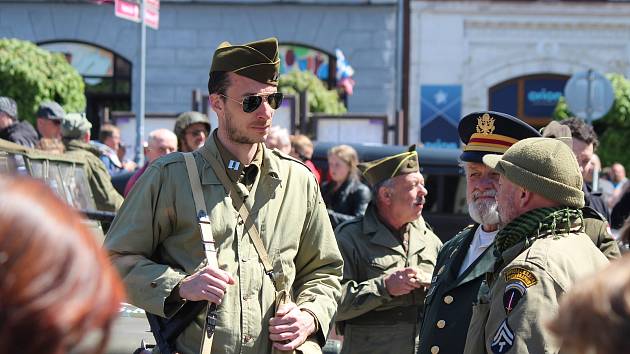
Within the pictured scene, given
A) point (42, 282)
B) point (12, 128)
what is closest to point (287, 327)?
point (42, 282)

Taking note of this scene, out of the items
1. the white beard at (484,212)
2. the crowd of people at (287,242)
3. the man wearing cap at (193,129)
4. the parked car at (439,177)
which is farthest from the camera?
the parked car at (439,177)

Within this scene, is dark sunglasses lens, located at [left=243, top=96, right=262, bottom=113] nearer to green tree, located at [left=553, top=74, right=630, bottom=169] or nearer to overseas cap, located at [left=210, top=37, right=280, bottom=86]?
overseas cap, located at [left=210, top=37, right=280, bottom=86]

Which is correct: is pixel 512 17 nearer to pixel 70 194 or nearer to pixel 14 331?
pixel 70 194

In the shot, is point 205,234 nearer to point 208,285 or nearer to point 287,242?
point 208,285

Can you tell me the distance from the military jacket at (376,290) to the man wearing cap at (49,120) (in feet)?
13.6

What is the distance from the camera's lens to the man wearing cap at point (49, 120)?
377 inches

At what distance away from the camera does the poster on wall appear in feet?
92.8

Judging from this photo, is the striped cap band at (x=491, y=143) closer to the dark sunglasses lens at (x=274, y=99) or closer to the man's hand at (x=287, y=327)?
the dark sunglasses lens at (x=274, y=99)

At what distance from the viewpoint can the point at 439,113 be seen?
28500 mm

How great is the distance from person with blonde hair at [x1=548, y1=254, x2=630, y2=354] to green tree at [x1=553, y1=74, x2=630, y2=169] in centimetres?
2163

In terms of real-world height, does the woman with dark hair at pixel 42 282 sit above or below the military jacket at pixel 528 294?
above

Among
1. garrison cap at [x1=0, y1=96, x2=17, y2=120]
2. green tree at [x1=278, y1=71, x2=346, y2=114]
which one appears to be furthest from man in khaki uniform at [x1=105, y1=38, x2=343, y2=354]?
green tree at [x1=278, y1=71, x2=346, y2=114]

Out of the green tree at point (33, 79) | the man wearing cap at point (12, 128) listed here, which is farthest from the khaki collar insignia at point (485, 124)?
the green tree at point (33, 79)

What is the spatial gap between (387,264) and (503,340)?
2.34 meters
